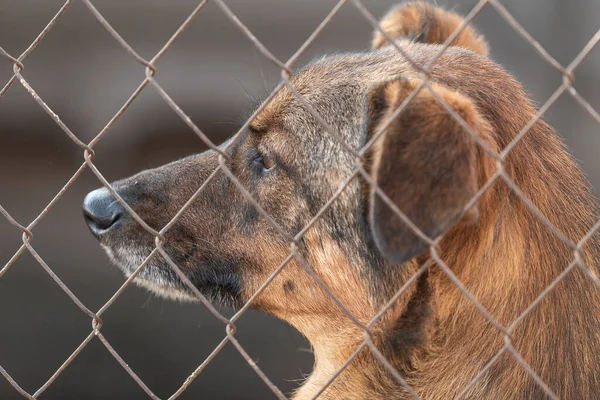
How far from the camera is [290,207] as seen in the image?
2.91 m

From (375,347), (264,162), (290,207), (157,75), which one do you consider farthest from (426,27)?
(157,75)

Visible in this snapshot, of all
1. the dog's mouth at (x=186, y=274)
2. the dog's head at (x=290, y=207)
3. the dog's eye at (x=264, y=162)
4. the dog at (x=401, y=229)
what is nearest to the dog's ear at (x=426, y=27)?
the dog at (x=401, y=229)

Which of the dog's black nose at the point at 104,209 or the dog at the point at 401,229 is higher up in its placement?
the dog at the point at 401,229

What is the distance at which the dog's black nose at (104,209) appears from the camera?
9.76 ft

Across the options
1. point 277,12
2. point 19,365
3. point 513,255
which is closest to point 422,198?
point 513,255

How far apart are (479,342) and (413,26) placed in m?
1.83

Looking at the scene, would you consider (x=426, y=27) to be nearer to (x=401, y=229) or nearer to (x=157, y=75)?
(x=401, y=229)

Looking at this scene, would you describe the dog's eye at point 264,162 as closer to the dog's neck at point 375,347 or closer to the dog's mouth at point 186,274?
the dog's mouth at point 186,274

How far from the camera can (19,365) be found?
248 inches

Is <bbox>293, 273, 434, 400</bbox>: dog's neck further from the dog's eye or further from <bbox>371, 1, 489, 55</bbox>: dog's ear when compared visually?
<bbox>371, 1, 489, 55</bbox>: dog's ear

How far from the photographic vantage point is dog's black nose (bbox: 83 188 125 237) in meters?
2.97

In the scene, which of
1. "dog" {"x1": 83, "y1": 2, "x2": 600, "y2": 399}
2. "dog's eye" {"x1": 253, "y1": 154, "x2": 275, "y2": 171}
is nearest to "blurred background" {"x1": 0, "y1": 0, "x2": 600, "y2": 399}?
"dog" {"x1": 83, "y1": 2, "x2": 600, "y2": 399}

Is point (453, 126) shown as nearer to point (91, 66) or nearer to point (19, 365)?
point (19, 365)

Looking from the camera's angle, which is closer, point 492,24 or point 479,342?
point 479,342
